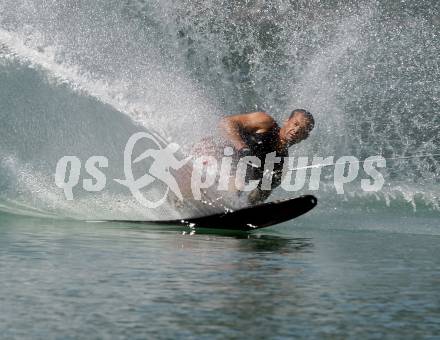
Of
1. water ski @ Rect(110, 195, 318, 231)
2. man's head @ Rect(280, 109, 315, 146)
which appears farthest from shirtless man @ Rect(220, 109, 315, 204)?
water ski @ Rect(110, 195, 318, 231)

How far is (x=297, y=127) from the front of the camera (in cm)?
1550

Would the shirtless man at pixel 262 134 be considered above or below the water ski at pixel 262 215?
above

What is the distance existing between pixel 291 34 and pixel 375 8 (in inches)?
97.3

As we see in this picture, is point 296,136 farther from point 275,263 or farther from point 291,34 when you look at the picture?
point 291,34

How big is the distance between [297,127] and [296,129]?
3 centimetres

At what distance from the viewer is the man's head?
15492mm

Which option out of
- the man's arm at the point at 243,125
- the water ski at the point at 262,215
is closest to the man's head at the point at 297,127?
the man's arm at the point at 243,125

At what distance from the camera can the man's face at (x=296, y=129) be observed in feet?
50.8

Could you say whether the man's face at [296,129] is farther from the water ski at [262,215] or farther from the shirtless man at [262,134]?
the water ski at [262,215]

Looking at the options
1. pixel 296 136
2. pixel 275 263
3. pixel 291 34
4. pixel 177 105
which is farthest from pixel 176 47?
pixel 275 263

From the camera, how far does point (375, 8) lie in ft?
96.2

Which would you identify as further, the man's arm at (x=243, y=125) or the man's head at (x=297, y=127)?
the man's arm at (x=243, y=125)

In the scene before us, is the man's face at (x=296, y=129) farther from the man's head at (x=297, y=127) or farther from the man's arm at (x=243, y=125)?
the man's arm at (x=243, y=125)

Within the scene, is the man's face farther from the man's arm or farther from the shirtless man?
the man's arm
